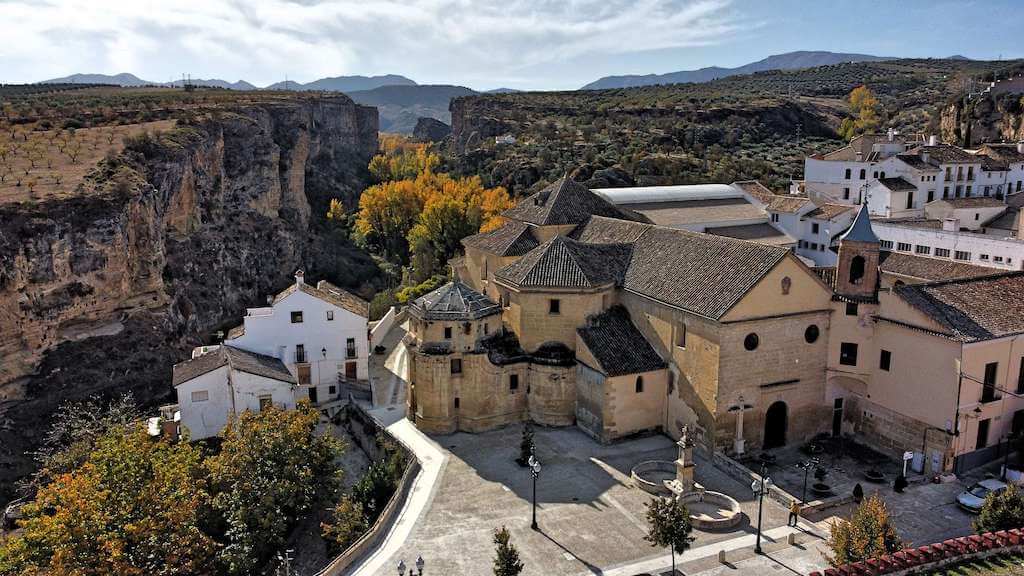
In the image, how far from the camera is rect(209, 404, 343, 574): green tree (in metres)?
26.7

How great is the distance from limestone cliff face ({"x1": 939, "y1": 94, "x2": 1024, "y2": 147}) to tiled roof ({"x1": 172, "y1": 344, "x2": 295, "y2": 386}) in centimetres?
7749

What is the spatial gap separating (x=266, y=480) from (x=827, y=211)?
145 ft

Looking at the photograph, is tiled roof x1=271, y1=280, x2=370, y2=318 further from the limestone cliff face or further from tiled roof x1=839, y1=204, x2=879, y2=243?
the limestone cliff face

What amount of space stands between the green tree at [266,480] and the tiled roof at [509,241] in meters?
14.5

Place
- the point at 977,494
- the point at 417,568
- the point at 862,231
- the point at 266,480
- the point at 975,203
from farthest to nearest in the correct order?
the point at 975,203 < the point at 862,231 < the point at 266,480 < the point at 977,494 < the point at 417,568

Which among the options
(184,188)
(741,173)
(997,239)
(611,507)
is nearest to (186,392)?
(611,507)

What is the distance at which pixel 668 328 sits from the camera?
31.9 m

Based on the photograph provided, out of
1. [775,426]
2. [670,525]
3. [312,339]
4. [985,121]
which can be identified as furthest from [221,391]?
[985,121]

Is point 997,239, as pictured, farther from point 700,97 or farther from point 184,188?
point 700,97

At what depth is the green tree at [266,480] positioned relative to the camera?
26688 millimetres

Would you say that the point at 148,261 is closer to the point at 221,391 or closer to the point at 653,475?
the point at 221,391

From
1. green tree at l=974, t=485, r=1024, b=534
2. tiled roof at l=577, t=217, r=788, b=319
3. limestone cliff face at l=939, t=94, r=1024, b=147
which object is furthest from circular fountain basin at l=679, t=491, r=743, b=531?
limestone cliff face at l=939, t=94, r=1024, b=147

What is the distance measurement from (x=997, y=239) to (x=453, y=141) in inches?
4326

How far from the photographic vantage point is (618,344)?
32.9m
